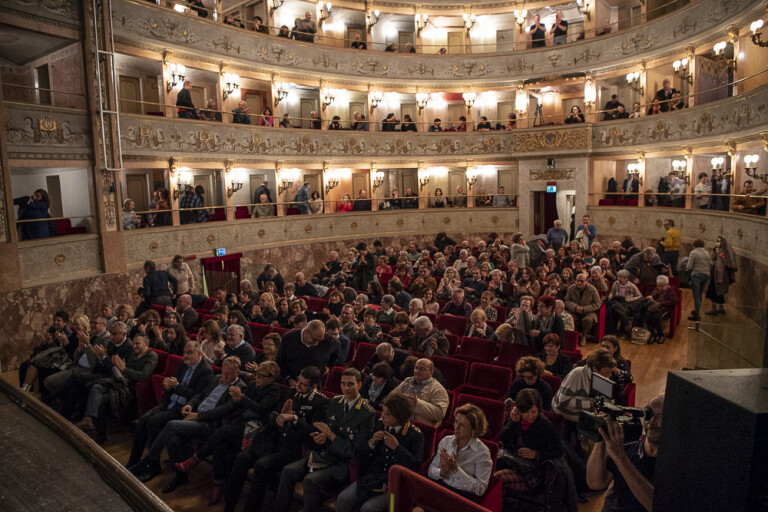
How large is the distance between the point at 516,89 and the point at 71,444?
20.5 m

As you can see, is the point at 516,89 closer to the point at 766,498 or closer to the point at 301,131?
the point at 301,131

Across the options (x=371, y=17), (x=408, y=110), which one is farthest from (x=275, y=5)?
(x=408, y=110)

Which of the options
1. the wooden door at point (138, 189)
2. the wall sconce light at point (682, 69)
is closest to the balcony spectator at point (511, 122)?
the wall sconce light at point (682, 69)

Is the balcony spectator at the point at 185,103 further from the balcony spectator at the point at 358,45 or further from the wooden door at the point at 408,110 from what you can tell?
the wooden door at the point at 408,110

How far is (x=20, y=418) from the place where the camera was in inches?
63.7

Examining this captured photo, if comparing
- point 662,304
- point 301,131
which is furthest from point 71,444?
point 301,131

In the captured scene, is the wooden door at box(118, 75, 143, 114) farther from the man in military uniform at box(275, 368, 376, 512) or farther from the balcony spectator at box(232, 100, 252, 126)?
the man in military uniform at box(275, 368, 376, 512)

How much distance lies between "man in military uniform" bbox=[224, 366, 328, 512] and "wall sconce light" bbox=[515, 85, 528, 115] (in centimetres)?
1722

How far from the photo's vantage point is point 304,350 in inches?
230

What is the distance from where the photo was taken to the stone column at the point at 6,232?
972cm

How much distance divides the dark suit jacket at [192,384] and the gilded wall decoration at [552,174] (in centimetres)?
1603

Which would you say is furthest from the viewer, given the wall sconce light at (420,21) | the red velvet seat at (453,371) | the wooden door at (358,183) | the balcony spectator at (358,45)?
the wooden door at (358,183)

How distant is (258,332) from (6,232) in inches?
224

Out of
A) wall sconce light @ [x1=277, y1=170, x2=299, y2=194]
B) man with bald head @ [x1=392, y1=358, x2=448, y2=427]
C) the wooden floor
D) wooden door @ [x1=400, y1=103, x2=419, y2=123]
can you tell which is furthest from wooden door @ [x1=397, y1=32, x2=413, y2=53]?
man with bald head @ [x1=392, y1=358, x2=448, y2=427]
